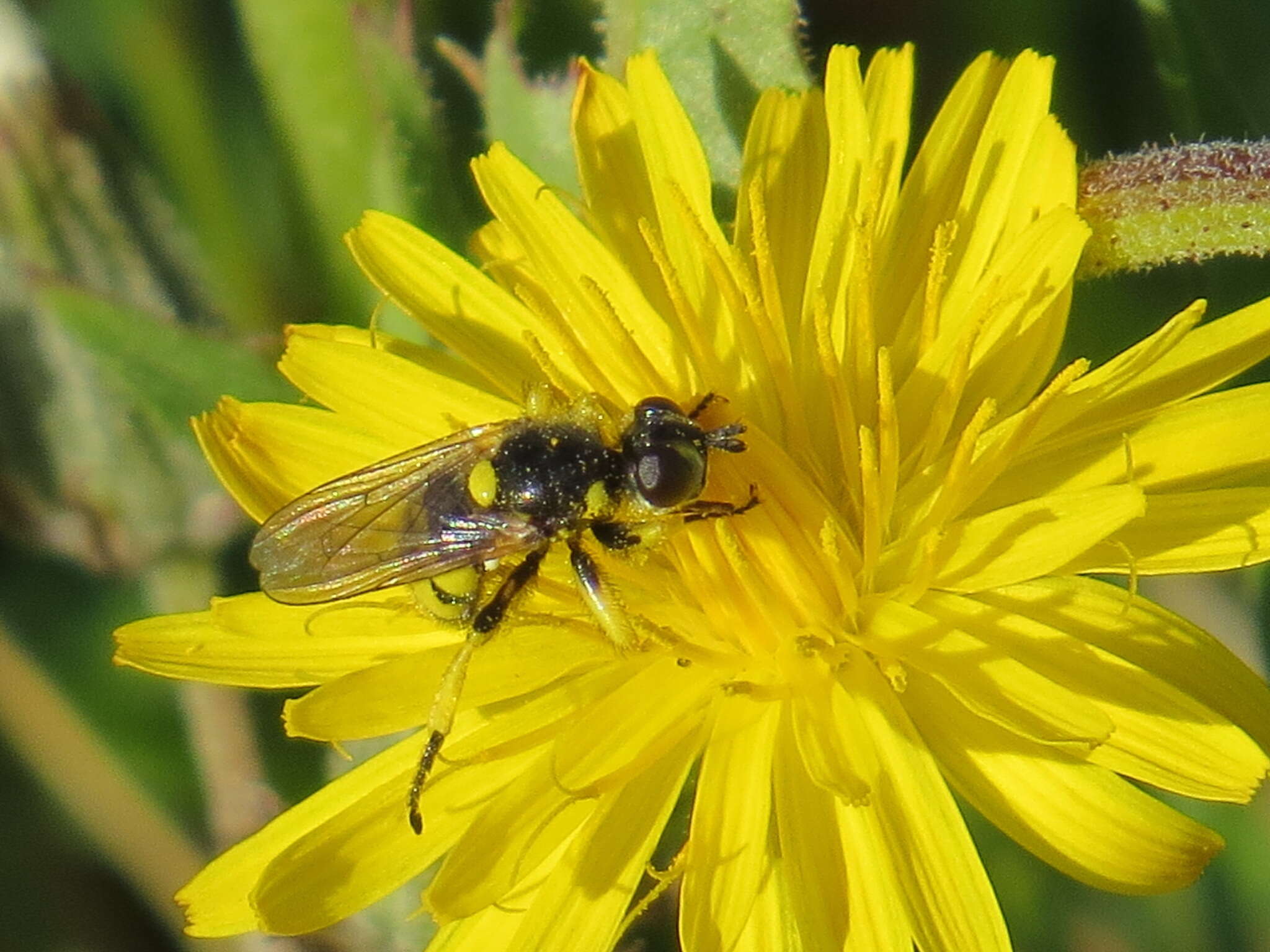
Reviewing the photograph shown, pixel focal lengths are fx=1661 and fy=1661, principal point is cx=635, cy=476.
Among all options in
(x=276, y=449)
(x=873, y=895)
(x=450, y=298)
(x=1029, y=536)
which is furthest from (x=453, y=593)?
(x=1029, y=536)

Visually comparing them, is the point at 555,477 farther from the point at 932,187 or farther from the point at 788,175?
the point at 932,187

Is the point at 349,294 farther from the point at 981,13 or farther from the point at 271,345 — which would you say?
the point at 981,13

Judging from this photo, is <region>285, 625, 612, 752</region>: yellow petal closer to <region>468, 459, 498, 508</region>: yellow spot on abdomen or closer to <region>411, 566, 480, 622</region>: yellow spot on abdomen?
<region>411, 566, 480, 622</region>: yellow spot on abdomen

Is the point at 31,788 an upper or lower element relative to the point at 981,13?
lower

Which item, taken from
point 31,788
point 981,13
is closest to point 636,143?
point 981,13

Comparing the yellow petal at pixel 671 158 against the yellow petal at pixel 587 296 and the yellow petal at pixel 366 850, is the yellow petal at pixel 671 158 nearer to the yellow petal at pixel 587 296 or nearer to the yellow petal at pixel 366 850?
the yellow petal at pixel 587 296

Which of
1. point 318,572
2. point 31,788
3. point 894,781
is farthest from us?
point 31,788
